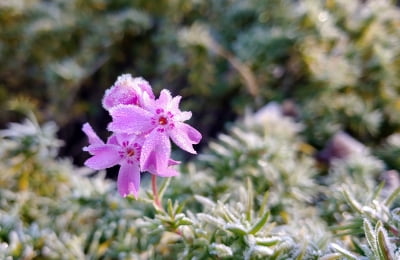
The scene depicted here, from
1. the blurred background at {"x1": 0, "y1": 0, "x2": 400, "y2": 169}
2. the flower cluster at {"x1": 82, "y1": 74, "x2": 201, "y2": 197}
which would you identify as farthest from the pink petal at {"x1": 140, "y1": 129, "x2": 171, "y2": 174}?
the blurred background at {"x1": 0, "y1": 0, "x2": 400, "y2": 169}

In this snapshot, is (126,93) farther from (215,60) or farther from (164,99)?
(215,60)

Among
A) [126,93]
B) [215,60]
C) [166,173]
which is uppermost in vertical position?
[215,60]

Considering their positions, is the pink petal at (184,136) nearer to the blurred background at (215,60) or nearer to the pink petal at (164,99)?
the pink petal at (164,99)

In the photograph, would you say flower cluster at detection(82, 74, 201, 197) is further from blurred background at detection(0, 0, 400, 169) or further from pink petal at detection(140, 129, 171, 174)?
blurred background at detection(0, 0, 400, 169)

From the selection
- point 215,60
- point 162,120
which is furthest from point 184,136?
point 215,60

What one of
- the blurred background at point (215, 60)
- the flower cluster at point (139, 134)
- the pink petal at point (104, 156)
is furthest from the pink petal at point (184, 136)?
the blurred background at point (215, 60)

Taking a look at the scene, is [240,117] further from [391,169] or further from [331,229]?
[331,229]

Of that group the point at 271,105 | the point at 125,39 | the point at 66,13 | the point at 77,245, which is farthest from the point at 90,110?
the point at 77,245
